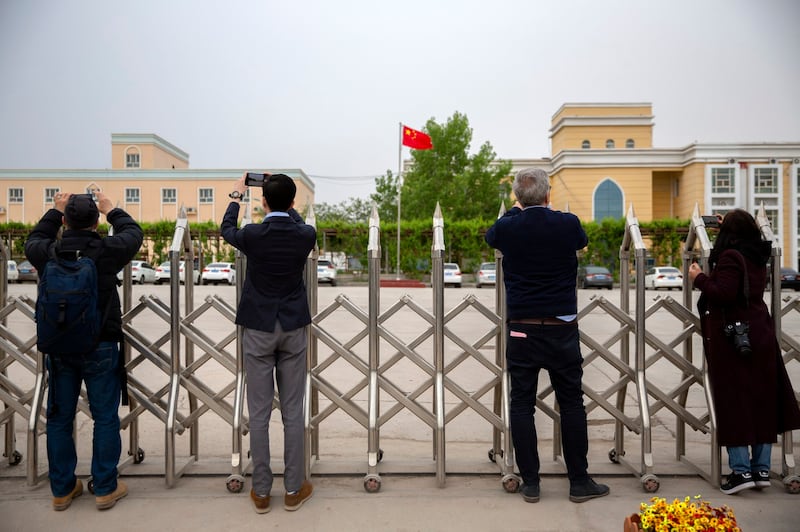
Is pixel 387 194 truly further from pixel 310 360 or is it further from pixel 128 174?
pixel 310 360

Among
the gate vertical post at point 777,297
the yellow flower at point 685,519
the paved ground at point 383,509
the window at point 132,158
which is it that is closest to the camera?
the yellow flower at point 685,519

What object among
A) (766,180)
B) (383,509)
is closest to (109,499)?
(383,509)

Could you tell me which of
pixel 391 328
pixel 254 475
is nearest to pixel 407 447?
pixel 254 475

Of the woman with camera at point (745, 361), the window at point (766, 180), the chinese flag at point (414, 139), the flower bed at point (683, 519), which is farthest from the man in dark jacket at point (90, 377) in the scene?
the window at point (766, 180)

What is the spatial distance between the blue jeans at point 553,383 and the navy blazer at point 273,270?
1.43 metres

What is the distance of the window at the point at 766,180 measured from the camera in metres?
45.7

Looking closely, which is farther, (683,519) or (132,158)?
(132,158)

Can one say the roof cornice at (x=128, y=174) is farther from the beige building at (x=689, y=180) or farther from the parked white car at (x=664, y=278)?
the parked white car at (x=664, y=278)

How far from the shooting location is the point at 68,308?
345 centimetres

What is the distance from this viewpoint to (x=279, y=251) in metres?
3.54

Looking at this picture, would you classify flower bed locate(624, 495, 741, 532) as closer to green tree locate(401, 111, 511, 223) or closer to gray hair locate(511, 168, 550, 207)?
gray hair locate(511, 168, 550, 207)

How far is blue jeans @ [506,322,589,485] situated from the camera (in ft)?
12.0

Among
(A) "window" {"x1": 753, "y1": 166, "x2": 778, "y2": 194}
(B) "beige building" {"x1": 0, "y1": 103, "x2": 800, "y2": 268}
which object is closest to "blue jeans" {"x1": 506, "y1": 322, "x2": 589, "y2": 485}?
(B) "beige building" {"x1": 0, "y1": 103, "x2": 800, "y2": 268}

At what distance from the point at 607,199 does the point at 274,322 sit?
47.5 m
